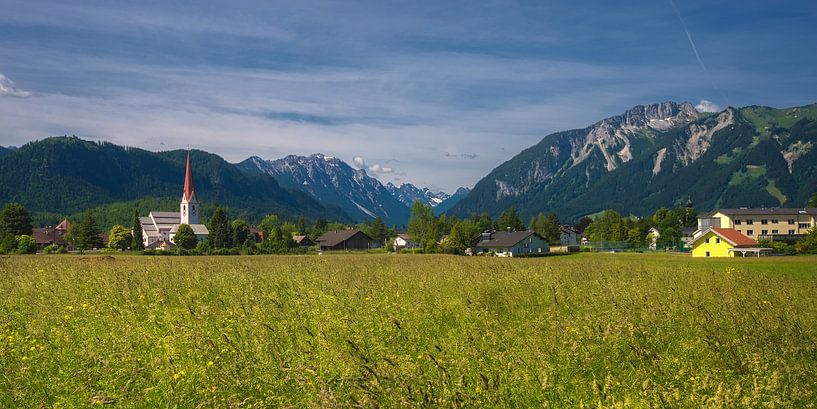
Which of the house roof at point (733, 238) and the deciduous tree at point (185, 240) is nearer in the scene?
the house roof at point (733, 238)

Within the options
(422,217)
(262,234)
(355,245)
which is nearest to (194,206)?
(262,234)

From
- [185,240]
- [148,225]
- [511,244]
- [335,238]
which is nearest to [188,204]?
[148,225]

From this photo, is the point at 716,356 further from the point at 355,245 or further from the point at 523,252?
the point at 355,245

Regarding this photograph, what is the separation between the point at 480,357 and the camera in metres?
6.54

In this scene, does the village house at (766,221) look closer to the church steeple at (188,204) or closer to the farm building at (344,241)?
the farm building at (344,241)

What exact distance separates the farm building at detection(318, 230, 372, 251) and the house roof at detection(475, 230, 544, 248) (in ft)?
128

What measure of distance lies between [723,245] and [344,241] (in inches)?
3187

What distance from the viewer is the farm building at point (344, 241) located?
12641 cm

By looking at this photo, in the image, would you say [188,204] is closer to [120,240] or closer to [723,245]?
[120,240]

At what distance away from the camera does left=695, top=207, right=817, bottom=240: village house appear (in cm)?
12000

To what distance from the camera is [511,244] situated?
92.3 metres

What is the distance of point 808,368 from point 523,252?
291ft

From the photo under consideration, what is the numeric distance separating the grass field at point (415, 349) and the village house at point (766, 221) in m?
124

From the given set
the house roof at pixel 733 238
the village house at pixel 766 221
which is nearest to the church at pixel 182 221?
the village house at pixel 766 221
